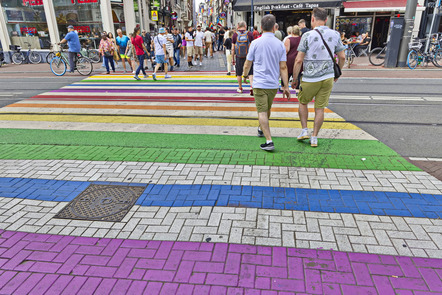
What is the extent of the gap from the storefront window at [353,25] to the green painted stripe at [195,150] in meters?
19.0

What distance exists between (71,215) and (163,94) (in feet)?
21.5

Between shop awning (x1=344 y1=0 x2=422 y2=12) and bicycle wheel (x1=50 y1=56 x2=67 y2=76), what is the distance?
1661cm

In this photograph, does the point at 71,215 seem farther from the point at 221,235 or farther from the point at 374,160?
the point at 374,160

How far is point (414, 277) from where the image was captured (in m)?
2.53

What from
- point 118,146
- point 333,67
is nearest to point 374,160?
A: point 333,67

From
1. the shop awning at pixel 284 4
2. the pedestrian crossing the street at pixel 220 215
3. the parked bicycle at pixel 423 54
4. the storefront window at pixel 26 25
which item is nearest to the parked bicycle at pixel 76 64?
the pedestrian crossing the street at pixel 220 215

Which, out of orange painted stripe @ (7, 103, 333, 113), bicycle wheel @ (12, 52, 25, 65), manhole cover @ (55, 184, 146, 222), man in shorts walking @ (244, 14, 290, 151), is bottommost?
manhole cover @ (55, 184, 146, 222)

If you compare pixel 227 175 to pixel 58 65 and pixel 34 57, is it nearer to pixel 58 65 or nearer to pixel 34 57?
pixel 58 65

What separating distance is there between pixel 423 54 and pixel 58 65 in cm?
1683

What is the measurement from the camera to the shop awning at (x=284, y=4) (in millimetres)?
20172

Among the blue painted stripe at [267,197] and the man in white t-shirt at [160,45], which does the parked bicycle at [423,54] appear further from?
the blue painted stripe at [267,197]

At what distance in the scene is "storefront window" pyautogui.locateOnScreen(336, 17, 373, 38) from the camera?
2141cm

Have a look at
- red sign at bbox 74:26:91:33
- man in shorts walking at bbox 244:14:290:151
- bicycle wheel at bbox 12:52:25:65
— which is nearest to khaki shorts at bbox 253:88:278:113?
man in shorts walking at bbox 244:14:290:151

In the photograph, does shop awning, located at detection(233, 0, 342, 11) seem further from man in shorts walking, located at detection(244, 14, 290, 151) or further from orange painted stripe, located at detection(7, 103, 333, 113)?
man in shorts walking, located at detection(244, 14, 290, 151)
